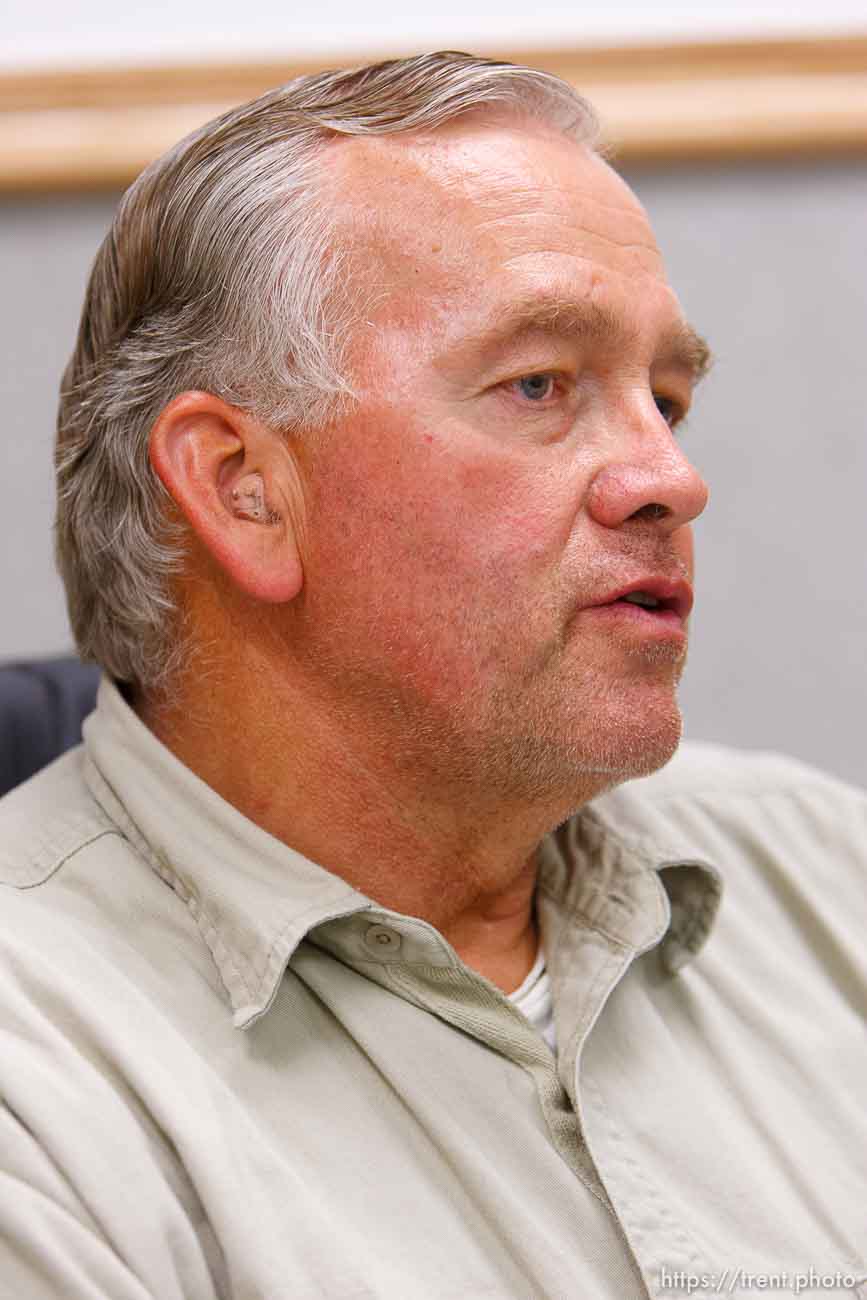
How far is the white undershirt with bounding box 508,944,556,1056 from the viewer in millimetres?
1058

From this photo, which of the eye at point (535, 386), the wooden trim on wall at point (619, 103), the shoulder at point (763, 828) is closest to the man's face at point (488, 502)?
the eye at point (535, 386)

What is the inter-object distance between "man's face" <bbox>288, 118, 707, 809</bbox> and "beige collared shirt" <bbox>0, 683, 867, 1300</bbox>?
0.45ft

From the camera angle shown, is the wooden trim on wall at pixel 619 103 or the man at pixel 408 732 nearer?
the man at pixel 408 732

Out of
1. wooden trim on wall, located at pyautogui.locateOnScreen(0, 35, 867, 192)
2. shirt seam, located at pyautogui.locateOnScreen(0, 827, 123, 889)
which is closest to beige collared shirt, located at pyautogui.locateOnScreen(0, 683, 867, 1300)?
shirt seam, located at pyautogui.locateOnScreen(0, 827, 123, 889)

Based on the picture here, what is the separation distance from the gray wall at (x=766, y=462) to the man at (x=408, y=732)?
381 mm

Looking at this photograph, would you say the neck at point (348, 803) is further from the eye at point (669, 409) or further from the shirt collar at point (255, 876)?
the eye at point (669, 409)

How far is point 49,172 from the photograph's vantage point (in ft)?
4.70

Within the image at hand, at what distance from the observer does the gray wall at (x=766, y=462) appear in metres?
1.51

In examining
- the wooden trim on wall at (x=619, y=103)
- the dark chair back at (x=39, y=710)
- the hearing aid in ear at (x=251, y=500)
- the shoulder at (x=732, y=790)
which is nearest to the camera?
the hearing aid in ear at (x=251, y=500)

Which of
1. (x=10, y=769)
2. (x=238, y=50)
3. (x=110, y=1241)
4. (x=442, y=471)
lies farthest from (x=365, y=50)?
(x=110, y=1241)

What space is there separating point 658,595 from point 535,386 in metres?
0.17

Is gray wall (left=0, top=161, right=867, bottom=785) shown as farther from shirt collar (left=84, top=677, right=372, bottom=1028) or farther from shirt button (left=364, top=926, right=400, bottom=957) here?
shirt button (left=364, top=926, right=400, bottom=957)

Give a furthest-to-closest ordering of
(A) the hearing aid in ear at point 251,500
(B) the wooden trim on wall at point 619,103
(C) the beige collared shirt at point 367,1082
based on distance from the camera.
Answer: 1. (B) the wooden trim on wall at point 619,103
2. (A) the hearing aid in ear at point 251,500
3. (C) the beige collared shirt at point 367,1082

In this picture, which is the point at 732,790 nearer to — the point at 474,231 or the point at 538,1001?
the point at 538,1001
